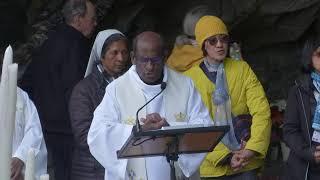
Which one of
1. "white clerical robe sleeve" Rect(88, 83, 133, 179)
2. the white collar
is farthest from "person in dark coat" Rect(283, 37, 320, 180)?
"white clerical robe sleeve" Rect(88, 83, 133, 179)

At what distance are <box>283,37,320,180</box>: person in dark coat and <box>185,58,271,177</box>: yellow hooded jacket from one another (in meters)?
0.16

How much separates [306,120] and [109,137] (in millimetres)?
1362

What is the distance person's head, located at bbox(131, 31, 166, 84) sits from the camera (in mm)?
3117

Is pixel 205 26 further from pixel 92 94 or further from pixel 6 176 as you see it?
pixel 6 176

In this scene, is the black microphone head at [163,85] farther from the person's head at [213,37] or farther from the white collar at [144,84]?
the person's head at [213,37]

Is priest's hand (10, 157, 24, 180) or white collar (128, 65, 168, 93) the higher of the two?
white collar (128, 65, 168, 93)

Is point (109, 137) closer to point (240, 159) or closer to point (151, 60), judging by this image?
point (151, 60)

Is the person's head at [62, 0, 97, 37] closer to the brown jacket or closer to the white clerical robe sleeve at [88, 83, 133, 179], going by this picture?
the brown jacket

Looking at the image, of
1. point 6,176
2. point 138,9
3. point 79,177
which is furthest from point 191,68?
point 6,176

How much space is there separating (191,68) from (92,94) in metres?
0.69

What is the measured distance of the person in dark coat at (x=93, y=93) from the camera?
12.3ft

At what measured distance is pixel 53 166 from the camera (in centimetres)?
462

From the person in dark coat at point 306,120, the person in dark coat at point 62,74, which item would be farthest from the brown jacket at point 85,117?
the person in dark coat at point 306,120

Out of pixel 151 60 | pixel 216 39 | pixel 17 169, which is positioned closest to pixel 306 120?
pixel 216 39
